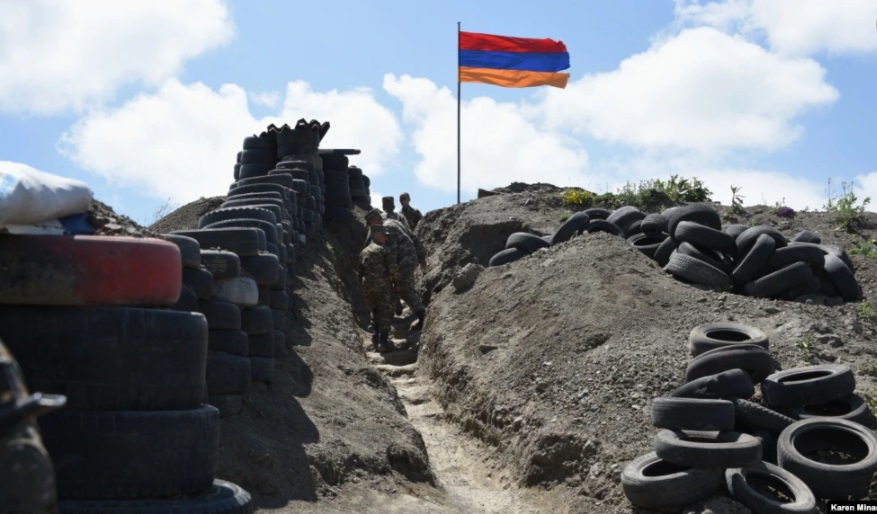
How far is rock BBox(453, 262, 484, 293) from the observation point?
16.3m

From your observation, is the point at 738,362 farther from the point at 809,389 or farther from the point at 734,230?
the point at 734,230

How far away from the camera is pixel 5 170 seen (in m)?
4.60

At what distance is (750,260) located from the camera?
12812 millimetres

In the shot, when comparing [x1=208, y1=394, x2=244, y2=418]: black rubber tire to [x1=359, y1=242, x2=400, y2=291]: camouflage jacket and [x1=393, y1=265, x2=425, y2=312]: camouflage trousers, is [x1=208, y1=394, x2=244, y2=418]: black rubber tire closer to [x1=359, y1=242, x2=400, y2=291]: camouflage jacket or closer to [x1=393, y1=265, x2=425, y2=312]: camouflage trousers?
[x1=359, y1=242, x2=400, y2=291]: camouflage jacket

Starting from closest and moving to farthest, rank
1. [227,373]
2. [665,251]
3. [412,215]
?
[227,373]
[665,251]
[412,215]

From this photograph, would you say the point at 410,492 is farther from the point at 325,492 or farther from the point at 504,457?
the point at 504,457

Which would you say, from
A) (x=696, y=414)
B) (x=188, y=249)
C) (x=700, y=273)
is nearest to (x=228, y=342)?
(x=188, y=249)

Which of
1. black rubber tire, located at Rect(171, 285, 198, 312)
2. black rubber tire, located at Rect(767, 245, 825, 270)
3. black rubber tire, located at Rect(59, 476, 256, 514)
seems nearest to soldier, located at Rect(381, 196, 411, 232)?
black rubber tire, located at Rect(767, 245, 825, 270)

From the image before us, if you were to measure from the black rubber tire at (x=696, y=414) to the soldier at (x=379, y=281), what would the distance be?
743 centimetres

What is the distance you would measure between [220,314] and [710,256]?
7325 millimetres

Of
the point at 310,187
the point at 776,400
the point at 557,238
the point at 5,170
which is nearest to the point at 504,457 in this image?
the point at 776,400

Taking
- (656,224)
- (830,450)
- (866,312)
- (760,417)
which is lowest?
(830,450)

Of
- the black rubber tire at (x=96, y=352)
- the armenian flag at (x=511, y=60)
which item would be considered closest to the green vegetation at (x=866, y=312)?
the black rubber tire at (x=96, y=352)

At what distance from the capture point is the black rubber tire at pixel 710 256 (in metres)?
13.2
